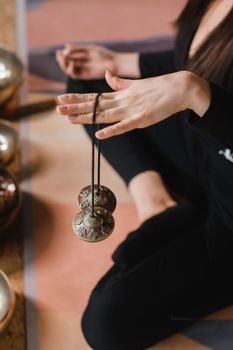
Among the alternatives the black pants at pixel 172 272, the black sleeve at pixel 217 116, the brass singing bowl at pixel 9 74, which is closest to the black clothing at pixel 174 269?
the black pants at pixel 172 272

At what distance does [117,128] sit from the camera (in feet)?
2.20

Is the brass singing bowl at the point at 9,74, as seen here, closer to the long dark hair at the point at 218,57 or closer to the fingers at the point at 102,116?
the long dark hair at the point at 218,57

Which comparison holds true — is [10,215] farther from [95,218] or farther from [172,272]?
[95,218]

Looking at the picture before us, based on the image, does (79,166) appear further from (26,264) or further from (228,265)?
(228,265)

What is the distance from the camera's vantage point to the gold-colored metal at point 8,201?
3.60 feet

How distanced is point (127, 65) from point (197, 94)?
56 cm

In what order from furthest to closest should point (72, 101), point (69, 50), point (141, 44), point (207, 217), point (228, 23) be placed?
point (141, 44)
point (69, 50)
point (207, 217)
point (228, 23)
point (72, 101)

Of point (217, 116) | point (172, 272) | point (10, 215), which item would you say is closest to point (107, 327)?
point (172, 272)

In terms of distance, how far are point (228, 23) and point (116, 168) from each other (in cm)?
37

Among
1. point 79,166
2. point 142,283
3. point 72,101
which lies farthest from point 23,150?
point 72,101

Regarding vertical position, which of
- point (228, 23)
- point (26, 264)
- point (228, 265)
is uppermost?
point (228, 23)

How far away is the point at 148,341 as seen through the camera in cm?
99

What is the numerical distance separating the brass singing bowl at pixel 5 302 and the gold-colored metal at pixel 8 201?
18cm

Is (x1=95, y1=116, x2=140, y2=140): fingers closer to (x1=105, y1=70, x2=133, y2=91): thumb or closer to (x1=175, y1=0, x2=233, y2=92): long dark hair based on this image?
(x1=105, y1=70, x2=133, y2=91): thumb
